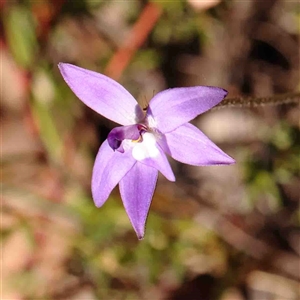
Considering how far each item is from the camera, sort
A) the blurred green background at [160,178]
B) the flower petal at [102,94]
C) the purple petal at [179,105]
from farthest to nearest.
Result: the blurred green background at [160,178], the flower petal at [102,94], the purple petal at [179,105]

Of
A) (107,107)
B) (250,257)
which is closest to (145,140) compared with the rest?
(107,107)

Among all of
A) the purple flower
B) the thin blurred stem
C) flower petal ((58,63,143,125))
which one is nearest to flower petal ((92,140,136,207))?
the purple flower

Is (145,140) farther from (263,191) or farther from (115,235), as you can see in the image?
(115,235)

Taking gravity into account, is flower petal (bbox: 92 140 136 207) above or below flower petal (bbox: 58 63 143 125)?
below

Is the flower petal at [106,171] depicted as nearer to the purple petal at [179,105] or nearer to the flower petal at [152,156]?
the flower petal at [152,156]

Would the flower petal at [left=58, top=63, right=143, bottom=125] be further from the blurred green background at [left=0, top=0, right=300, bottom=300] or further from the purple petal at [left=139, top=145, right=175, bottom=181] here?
the blurred green background at [left=0, top=0, right=300, bottom=300]

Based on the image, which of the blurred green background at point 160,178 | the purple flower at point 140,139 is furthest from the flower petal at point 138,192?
the blurred green background at point 160,178

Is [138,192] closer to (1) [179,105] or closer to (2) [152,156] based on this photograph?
(2) [152,156]
